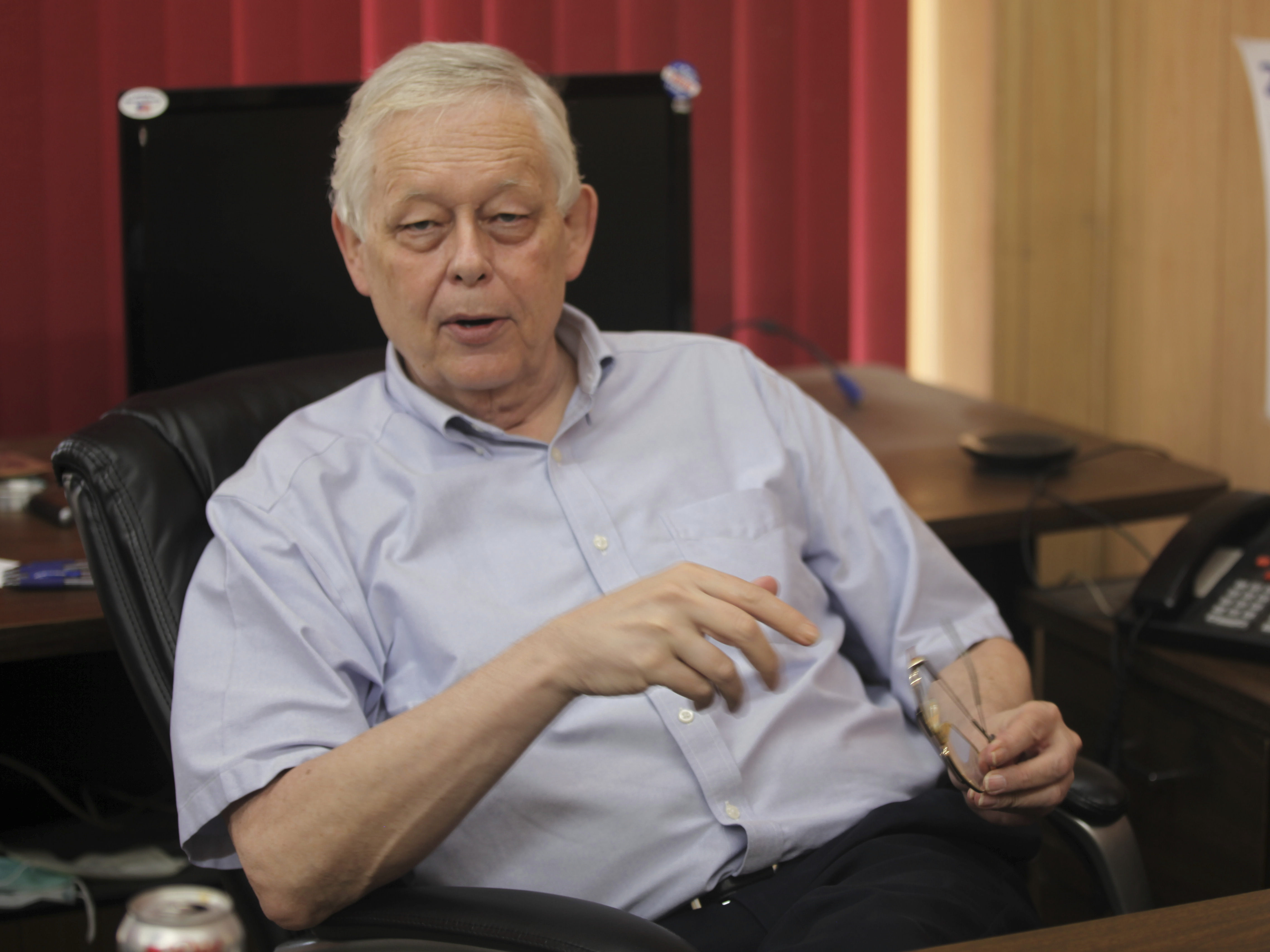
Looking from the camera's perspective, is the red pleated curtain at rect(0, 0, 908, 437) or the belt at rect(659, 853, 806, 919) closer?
the belt at rect(659, 853, 806, 919)

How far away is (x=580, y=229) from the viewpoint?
1404mm

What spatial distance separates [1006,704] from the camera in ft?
4.15

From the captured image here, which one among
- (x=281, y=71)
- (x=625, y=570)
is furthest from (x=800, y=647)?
(x=281, y=71)

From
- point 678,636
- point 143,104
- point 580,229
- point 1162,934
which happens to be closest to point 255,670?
Result: point 678,636

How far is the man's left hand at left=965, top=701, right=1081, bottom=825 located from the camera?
110 cm

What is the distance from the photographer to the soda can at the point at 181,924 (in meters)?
0.61

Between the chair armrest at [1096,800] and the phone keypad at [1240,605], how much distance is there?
1.21 ft

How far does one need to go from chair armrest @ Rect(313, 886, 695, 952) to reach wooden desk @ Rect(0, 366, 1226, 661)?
0.45 m

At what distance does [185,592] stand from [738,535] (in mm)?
548

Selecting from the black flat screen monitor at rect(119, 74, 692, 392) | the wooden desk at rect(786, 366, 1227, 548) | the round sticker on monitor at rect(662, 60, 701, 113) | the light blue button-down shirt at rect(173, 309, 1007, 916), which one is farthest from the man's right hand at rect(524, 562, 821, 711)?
the round sticker on monitor at rect(662, 60, 701, 113)

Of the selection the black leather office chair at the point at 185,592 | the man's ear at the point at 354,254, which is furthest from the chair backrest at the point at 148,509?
the man's ear at the point at 354,254

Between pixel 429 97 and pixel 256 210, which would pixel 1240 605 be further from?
pixel 256 210

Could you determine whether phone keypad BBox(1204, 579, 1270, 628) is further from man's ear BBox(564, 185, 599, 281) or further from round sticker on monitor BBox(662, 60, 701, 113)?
round sticker on monitor BBox(662, 60, 701, 113)

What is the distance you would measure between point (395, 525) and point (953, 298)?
1.81 metres
